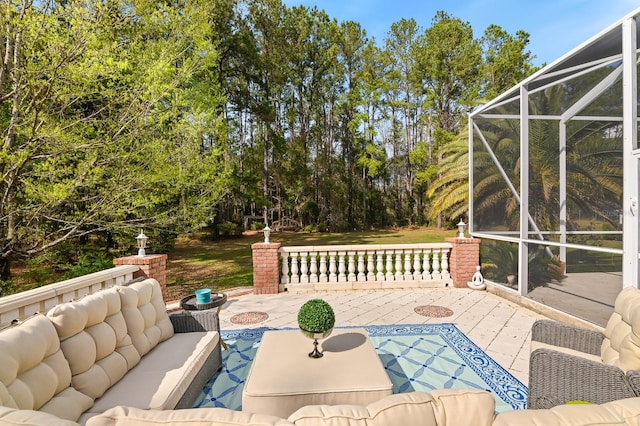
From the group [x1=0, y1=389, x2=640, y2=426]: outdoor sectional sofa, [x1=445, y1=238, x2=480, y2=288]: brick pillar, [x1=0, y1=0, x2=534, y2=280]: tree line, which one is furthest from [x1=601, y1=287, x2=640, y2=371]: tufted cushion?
[x1=0, y1=0, x2=534, y2=280]: tree line

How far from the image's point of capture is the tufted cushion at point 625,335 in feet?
7.34

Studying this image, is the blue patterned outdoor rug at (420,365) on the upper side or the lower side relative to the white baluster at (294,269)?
lower

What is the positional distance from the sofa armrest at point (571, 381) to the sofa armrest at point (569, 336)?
0.67 meters

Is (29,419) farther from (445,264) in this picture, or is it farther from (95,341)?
(445,264)

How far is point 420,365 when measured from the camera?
350 cm

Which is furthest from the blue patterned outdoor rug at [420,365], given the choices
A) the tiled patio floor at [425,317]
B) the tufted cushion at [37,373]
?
the tufted cushion at [37,373]

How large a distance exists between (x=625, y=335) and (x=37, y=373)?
403 cm

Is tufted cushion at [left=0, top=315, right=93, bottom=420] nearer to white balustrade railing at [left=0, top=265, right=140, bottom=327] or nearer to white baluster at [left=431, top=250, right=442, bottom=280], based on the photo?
white balustrade railing at [left=0, top=265, right=140, bottom=327]

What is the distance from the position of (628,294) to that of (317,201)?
21.5 meters

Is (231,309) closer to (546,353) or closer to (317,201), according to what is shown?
(546,353)

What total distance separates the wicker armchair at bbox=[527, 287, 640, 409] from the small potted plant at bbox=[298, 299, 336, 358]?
5.24 feet

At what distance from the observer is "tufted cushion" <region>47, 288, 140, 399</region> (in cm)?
213

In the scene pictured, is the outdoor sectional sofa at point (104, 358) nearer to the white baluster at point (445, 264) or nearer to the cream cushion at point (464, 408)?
the cream cushion at point (464, 408)

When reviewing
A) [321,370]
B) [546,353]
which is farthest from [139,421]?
[546,353]
